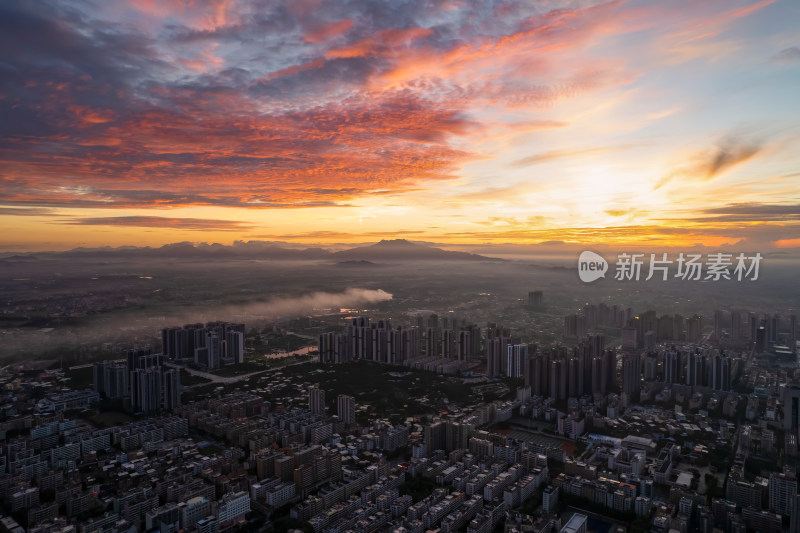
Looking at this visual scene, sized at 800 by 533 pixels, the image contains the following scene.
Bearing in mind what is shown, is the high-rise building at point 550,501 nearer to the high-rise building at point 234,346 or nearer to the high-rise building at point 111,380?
the high-rise building at point 111,380

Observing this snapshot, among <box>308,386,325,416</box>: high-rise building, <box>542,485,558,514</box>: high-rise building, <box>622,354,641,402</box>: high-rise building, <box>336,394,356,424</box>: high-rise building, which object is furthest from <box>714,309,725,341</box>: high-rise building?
<box>308,386,325,416</box>: high-rise building

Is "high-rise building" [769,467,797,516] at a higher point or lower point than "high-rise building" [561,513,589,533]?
higher

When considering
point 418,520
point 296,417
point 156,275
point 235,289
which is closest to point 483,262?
point 235,289

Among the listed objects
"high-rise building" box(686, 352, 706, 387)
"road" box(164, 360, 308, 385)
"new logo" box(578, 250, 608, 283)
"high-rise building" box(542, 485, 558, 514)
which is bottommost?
"road" box(164, 360, 308, 385)

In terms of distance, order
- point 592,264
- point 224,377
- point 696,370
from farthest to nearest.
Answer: point 592,264
point 224,377
point 696,370

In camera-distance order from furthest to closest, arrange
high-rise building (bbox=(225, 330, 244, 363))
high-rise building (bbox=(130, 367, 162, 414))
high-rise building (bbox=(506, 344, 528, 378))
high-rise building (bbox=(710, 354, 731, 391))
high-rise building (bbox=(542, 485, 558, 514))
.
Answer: high-rise building (bbox=(225, 330, 244, 363)) < high-rise building (bbox=(506, 344, 528, 378)) < high-rise building (bbox=(710, 354, 731, 391)) < high-rise building (bbox=(130, 367, 162, 414)) < high-rise building (bbox=(542, 485, 558, 514))

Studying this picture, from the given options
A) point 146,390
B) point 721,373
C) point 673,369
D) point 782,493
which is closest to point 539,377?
point 673,369

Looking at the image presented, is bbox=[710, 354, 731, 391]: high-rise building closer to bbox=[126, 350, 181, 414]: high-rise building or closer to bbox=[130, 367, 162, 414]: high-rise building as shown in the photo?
bbox=[126, 350, 181, 414]: high-rise building

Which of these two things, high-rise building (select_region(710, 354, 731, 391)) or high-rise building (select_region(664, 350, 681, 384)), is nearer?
high-rise building (select_region(710, 354, 731, 391))

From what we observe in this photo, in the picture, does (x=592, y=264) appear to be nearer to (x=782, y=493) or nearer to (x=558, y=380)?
(x=558, y=380)

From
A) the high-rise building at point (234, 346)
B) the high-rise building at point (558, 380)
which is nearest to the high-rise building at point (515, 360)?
the high-rise building at point (558, 380)

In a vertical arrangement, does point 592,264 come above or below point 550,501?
above
